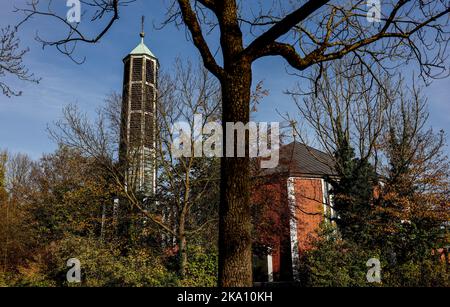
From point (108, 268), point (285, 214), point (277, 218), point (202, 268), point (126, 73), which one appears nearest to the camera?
point (108, 268)

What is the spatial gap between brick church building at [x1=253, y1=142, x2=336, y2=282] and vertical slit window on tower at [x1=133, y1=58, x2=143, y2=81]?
42.4 feet

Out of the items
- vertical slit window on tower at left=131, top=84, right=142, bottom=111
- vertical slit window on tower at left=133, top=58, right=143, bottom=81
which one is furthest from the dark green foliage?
vertical slit window on tower at left=133, top=58, right=143, bottom=81

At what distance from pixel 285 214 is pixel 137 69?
16.8 metres

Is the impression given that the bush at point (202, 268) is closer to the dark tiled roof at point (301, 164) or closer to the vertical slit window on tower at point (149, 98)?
the dark tiled roof at point (301, 164)

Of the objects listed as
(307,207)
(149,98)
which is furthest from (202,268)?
(307,207)

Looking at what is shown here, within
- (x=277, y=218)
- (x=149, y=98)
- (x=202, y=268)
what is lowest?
(x=202, y=268)

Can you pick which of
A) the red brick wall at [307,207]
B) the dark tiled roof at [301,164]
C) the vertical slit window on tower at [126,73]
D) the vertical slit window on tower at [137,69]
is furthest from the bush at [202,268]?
the vertical slit window on tower at [126,73]

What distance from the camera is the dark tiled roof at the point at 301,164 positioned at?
1739 centimetres

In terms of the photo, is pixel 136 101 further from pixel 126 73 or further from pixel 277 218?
pixel 126 73

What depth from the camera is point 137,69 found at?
2728 centimetres

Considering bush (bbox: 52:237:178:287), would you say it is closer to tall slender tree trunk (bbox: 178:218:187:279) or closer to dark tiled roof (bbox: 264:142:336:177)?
tall slender tree trunk (bbox: 178:218:187:279)

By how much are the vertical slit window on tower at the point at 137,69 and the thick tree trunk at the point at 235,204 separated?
2217 centimetres
